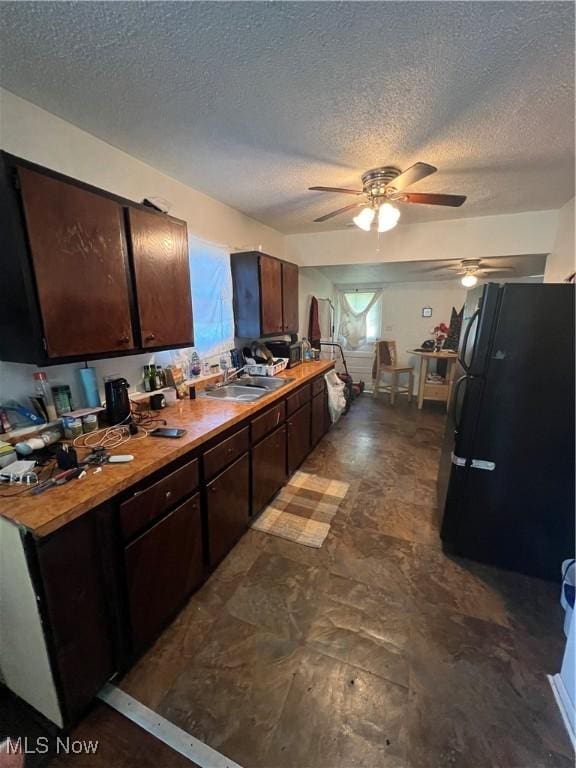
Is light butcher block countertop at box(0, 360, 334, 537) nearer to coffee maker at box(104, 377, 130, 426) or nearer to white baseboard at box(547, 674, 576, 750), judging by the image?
coffee maker at box(104, 377, 130, 426)


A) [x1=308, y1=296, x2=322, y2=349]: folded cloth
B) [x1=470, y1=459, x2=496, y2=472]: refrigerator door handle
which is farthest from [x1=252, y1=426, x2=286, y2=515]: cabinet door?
[x1=308, y1=296, x2=322, y2=349]: folded cloth

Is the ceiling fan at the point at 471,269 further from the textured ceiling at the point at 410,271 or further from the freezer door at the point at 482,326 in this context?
the freezer door at the point at 482,326

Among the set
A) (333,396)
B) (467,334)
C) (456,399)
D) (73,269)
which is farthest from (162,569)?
(333,396)

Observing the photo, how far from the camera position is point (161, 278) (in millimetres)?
1756

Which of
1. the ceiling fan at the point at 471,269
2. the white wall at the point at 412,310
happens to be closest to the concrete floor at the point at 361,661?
the ceiling fan at the point at 471,269

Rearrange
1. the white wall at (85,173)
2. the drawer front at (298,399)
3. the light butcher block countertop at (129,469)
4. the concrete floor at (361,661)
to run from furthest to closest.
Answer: the drawer front at (298,399)
the white wall at (85,173)
the concrete floor at (361,661)
the light butcher block countertop at (129,469)

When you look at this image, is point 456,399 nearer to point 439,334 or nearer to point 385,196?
point 385,196

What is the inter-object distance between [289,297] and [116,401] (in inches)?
87.1

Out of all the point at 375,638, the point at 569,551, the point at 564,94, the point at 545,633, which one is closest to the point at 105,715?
the point at 375,638

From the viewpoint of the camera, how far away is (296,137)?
1661 millimetres

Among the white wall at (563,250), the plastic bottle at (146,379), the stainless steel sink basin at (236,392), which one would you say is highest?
the white wall at (563,250)

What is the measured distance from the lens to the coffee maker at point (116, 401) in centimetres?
164

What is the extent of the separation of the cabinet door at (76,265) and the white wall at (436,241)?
2609mm

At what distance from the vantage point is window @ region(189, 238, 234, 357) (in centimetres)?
244
